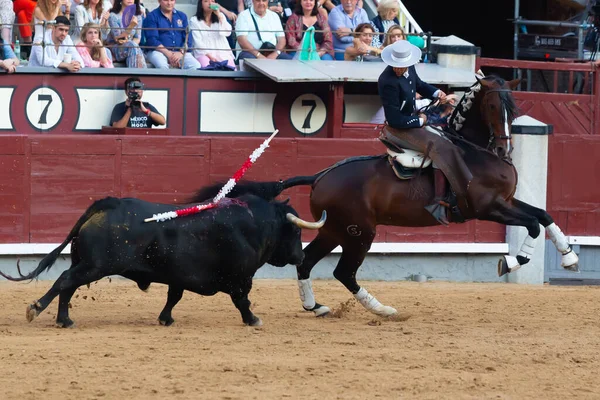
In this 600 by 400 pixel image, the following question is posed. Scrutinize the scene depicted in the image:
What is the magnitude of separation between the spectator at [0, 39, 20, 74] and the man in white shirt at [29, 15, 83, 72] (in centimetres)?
26

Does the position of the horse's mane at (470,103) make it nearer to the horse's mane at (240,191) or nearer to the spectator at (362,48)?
the horse's mane at (240,191)

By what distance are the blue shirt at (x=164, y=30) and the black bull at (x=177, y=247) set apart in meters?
5.27

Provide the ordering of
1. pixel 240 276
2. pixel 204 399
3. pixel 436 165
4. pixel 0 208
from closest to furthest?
pixel 204 399 → pixel 240 276 → pixel 436 165 → pixel 0 208

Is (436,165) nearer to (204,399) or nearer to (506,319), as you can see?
(506,319)

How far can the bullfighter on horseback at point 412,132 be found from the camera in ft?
30.8

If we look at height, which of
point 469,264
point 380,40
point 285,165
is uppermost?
point 380,40

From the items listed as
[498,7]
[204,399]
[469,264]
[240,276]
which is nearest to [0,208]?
[240,276]

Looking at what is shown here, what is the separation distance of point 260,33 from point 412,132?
525 cm

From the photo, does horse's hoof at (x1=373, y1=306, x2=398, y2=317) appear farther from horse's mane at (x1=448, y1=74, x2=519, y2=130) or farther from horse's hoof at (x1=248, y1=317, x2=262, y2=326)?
horse's mane at (x1=448, y1=74, x2=519, y2=130)

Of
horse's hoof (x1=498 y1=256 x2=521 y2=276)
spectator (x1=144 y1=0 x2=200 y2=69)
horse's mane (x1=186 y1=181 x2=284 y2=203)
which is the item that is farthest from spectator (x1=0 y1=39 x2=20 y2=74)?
horse's hoof (x1=498 y1=256 x2=521 y2=276)

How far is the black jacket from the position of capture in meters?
9.41

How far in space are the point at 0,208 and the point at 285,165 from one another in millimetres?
2878

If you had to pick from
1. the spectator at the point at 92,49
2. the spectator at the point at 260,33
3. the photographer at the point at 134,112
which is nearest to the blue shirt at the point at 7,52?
the spectator at the point at 92,49

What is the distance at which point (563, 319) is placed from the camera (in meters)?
9.81
